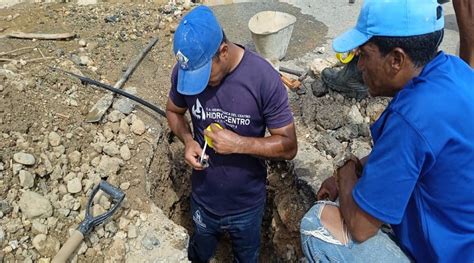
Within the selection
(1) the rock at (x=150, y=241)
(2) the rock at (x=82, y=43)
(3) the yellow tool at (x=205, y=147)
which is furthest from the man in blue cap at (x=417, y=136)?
(2) the rock at (x=82, y=43)

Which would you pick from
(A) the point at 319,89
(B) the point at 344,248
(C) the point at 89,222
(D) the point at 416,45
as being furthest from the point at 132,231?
(A) the point at 319,89

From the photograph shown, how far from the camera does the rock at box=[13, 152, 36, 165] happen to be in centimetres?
→ 336

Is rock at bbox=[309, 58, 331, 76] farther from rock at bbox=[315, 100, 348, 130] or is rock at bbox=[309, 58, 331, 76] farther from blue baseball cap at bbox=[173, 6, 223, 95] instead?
blue baseball cap at bbox=[173, 6, 223, 95]

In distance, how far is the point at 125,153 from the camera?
12.6 ft

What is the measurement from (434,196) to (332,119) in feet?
8.49

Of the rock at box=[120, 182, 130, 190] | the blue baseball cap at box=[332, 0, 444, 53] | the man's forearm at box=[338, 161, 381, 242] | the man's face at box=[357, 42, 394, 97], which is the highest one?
the blue baseball cap at box=[332, 0, 444, 53]

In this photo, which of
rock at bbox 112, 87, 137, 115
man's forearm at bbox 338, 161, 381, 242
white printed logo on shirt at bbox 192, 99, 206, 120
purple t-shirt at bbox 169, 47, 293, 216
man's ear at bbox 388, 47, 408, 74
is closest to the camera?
man's ear at bbox 388, 47, 408, 74

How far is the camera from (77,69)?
4.46m

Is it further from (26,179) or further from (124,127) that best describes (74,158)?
(124,127)

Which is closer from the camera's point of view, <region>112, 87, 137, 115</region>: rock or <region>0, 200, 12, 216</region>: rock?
<region>0, 200, 12, 216</region>: rock

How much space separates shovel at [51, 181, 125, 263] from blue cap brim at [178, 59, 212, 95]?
3.44ft

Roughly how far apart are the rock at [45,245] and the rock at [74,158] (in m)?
0.65

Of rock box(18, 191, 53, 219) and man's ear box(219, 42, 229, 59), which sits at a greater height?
man's ear box(219, 42, 229, 59)

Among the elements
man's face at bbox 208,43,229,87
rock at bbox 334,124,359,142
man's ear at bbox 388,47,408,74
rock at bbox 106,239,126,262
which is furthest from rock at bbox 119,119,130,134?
man's ear at bbox 388,47,408,74
